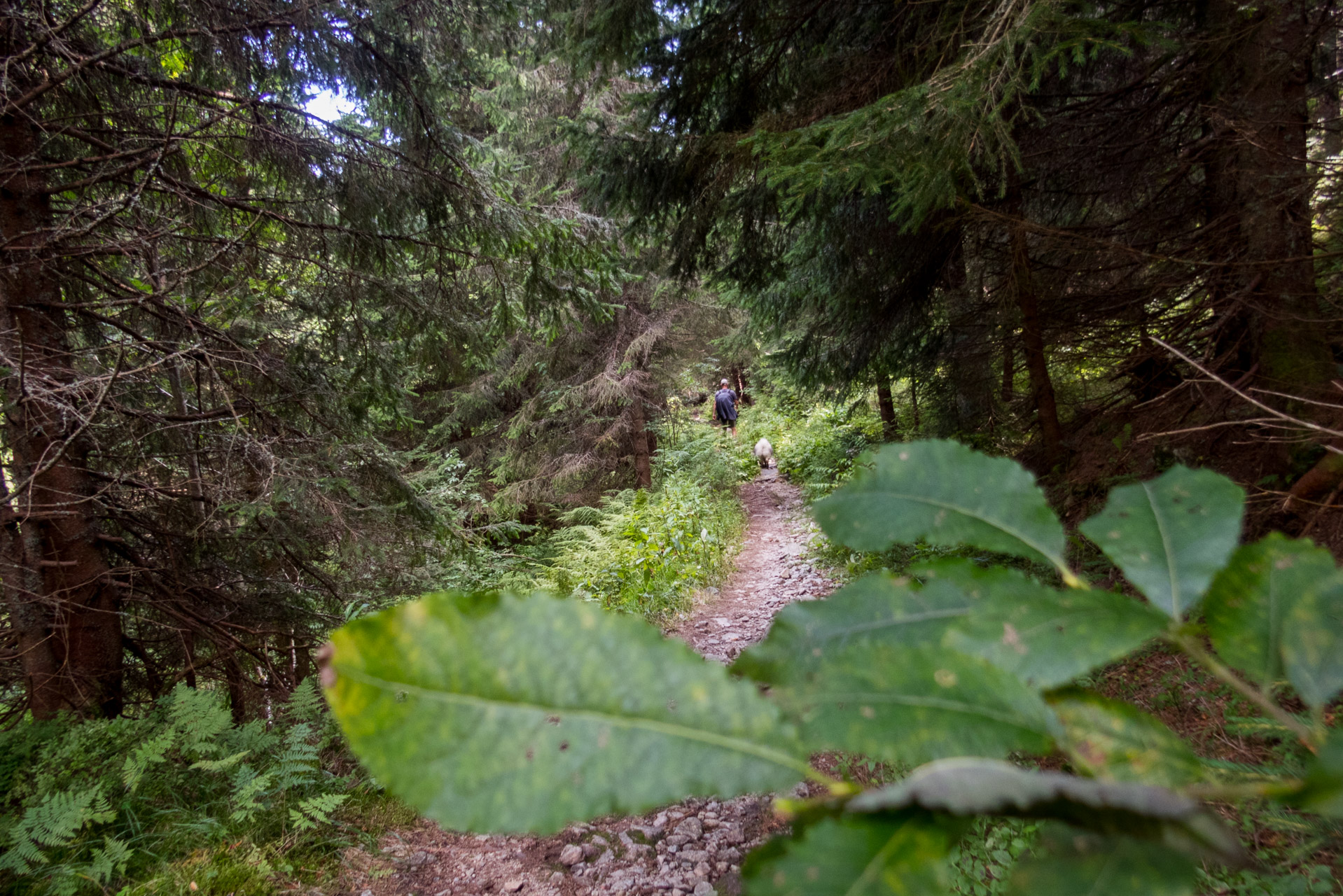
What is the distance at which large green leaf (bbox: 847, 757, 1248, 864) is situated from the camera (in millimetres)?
293

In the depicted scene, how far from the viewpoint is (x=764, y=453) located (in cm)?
1592

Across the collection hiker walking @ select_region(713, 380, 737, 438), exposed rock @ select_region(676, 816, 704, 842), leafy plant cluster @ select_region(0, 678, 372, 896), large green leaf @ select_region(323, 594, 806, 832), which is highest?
hiker walking @ select_region(713, 380, 737, 438)

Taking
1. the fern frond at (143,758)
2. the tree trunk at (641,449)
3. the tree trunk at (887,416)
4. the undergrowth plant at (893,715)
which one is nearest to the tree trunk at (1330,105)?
the undergrowth plant at (893,715)

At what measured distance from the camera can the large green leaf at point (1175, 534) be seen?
0.48 metres

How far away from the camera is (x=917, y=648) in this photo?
430 mm

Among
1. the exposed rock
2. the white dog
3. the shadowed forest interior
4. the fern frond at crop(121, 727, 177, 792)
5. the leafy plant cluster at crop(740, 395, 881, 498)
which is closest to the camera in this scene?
the shadowed forest interior

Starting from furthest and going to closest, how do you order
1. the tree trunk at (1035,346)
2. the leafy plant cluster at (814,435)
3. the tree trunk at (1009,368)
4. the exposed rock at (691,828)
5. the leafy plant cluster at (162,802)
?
1. the leafy plant cluster at (814,435)
2. the tree trunk at (1009,368)
3. the tree trunk at (1035,346)
4. the exposed rock at (691,828)
5. the leafy plant cluster at (162,802)

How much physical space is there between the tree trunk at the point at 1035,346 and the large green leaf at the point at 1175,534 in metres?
4.93

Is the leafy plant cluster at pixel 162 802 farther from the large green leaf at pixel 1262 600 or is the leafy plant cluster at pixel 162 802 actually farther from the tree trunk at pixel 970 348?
the tree trunk at pixel 970 348

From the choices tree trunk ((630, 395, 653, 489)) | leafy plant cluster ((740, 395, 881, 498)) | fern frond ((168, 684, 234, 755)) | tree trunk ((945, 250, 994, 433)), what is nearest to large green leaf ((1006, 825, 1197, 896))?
fern frond ((168, 684, 234, 755))

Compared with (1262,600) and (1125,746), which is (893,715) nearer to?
(1125,746)

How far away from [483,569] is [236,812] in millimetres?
4731

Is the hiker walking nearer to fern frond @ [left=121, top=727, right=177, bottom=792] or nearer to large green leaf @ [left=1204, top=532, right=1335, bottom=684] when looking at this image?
fern frond @ [left=121, top=727, right=177, bottom=792]

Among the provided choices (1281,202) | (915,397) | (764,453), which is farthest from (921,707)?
(764,453)
